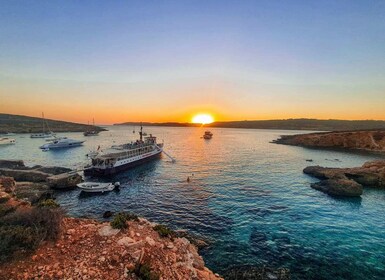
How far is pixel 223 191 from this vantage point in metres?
41.2

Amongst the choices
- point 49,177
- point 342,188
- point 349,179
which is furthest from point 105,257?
point 349,179

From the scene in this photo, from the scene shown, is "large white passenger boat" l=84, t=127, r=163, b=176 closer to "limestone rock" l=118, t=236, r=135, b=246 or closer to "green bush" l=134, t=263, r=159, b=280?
"limestone rock" l=118, t=236, r=135, b=246

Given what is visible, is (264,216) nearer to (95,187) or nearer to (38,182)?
(95,187)

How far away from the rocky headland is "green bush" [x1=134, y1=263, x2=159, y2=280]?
124 feet

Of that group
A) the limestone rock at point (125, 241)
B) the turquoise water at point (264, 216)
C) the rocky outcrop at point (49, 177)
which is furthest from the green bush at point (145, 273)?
the rocky outcrop at point (49, 177)

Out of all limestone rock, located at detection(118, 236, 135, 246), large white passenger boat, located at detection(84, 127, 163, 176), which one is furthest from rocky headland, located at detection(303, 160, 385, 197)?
large white passenger boat, located at detection(84, 127, 163, 176)

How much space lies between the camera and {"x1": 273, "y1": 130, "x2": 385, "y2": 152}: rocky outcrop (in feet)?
343

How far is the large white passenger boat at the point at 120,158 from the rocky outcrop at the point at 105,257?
39.6 meters

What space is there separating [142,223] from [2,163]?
62814mm

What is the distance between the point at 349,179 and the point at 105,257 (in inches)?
1919

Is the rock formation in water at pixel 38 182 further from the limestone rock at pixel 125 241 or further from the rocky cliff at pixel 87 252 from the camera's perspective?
the limestone rock at pixel 125 241

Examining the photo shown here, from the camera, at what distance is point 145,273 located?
1243 centimetres

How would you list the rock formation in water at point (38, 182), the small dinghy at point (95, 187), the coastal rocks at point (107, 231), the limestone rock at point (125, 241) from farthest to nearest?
the small dinghy at point (95, 187), the rock formation in water at point (38, 182), the coastal rocks at point (107, 231), the limestone rock at point (125, 241)

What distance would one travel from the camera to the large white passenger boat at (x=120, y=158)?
179ft
